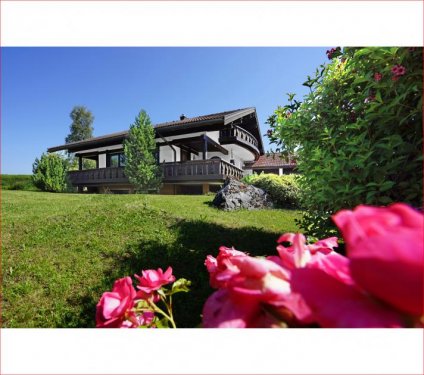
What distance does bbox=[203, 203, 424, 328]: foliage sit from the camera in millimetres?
254

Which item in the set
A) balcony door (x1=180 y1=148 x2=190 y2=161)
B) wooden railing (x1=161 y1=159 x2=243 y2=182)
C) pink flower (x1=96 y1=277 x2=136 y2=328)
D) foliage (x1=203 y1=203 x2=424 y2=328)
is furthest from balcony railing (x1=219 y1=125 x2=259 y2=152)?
foliage (x1=203 y1=203 x2=424 y2=328)

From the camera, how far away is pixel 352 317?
0.29m

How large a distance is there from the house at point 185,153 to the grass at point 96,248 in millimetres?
4820

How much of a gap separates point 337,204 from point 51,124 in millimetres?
2594

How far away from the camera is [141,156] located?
10.6 metres

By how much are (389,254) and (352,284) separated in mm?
83

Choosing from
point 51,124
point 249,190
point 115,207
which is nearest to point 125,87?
point 51,124

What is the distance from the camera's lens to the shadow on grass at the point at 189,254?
2.67 meters

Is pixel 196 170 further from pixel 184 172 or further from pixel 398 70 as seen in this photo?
pixel 398 70

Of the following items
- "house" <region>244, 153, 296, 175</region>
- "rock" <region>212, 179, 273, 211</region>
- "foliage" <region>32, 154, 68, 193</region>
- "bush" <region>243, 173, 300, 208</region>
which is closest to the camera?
"rock" <region>212, 179, 273, 211</region>

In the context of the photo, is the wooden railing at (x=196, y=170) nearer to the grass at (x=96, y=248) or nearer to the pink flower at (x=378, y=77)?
the grass at (x=96, y=248)

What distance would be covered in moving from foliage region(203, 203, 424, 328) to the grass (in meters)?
2.11

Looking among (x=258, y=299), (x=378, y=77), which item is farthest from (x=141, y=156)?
(x=258, y=299)

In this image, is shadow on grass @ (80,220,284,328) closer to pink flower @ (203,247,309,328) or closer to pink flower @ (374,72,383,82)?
pink flower @ (203,247,309,328)
